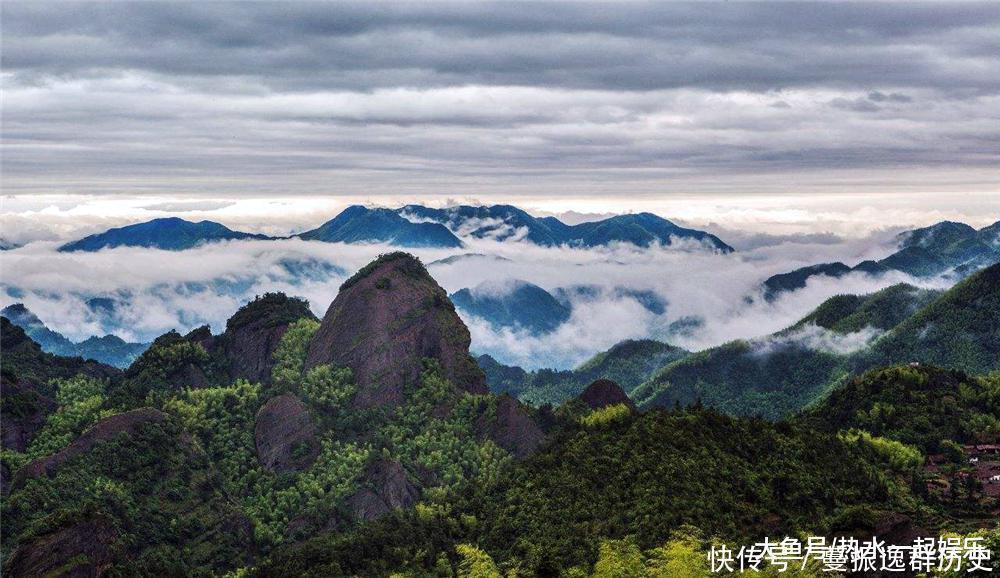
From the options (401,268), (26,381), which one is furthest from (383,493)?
(26,381)

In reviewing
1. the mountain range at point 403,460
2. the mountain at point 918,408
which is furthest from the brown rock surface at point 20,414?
the mountain at point 918,408

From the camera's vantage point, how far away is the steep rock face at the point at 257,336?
128 meters

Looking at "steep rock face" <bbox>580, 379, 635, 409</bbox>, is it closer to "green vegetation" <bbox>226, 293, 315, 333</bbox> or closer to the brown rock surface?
"green vegetation" <bbox>226, 293, 315, 333</bbox>

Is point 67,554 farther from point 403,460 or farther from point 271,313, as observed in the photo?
point 271,313

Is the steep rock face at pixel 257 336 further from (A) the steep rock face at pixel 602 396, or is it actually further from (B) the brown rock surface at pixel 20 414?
(A) the steep rock face at pixel 602 396

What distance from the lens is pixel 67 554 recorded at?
2827 inches

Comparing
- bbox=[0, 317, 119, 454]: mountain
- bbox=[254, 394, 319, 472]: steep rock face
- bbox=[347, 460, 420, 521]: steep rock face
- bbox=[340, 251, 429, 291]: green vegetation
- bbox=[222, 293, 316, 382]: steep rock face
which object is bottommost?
bbox=[347, 460, 420, 521]: steep rock face

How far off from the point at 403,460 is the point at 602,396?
2590cm

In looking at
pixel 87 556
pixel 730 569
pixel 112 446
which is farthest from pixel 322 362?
pixel 730 569

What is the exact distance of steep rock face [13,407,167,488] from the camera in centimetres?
9638

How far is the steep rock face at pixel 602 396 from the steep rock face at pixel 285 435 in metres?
28.3

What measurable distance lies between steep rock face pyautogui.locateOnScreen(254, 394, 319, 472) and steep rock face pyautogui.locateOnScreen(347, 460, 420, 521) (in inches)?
354

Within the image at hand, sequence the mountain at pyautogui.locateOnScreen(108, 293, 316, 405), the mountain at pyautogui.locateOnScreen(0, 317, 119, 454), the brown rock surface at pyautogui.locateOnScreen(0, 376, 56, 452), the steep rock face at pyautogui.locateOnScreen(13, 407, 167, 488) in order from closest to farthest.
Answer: the steep rock face at pyautogui.locateOnScreen(13, 407, 167, 488), the brown rock surface at pyautogui.locateOnScreen(0, 376, 56, 452), the mountain at pyautogui.locateOnScreen(0, 317, 119, 454), the mountain at pyautogui.locateOnScreen(108, 293, 316, 405)

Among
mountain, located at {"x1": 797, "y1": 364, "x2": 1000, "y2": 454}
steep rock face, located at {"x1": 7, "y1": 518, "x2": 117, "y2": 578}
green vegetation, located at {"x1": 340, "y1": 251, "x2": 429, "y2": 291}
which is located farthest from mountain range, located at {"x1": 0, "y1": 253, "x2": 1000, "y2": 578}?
green vegetation, located at {"x1": 340, "y1": 251, "x2": 429, "y2": 291}
